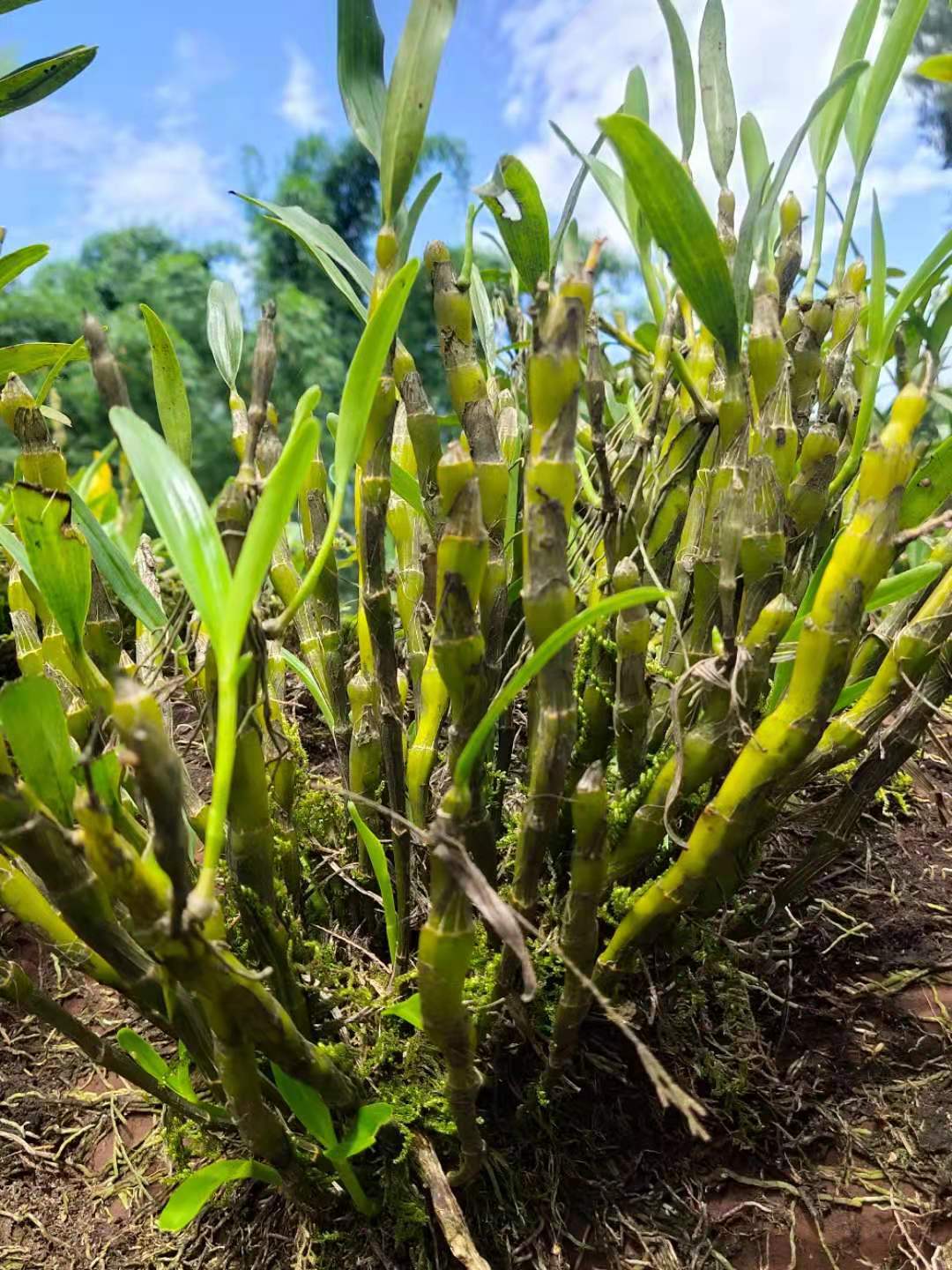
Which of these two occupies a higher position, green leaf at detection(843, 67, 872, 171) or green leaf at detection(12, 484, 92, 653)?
green leaf at detection(843, 67, 872, 171)

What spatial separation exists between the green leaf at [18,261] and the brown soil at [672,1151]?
56cm

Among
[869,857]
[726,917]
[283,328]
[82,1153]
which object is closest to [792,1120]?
[726,917]

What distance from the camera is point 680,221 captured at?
387 millimetres

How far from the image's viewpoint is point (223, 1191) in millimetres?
567

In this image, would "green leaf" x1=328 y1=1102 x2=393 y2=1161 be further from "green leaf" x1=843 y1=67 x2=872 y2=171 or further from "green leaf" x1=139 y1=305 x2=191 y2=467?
"green leaf" x1=843 y1=67 x2=872 y2=171

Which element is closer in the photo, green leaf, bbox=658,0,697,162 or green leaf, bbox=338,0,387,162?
green leaf, bbox=338,0,387,162

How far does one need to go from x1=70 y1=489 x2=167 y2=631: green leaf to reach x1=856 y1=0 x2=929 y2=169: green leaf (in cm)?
57

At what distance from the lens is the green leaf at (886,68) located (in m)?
0.50

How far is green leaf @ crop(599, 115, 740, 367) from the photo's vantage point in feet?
1.18

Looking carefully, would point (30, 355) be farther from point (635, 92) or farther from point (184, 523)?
point (635, 92)

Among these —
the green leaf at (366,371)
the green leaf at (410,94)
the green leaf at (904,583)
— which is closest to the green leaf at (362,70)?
the green leaf at (410,94)

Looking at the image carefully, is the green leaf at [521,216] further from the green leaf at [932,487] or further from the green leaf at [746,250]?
the green leaf at [932,487]

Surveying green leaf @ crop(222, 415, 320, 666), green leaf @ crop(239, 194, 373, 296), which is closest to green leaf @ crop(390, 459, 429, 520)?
green leaf @ crop(239, 194, 373, 296)

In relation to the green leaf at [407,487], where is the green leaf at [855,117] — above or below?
above
